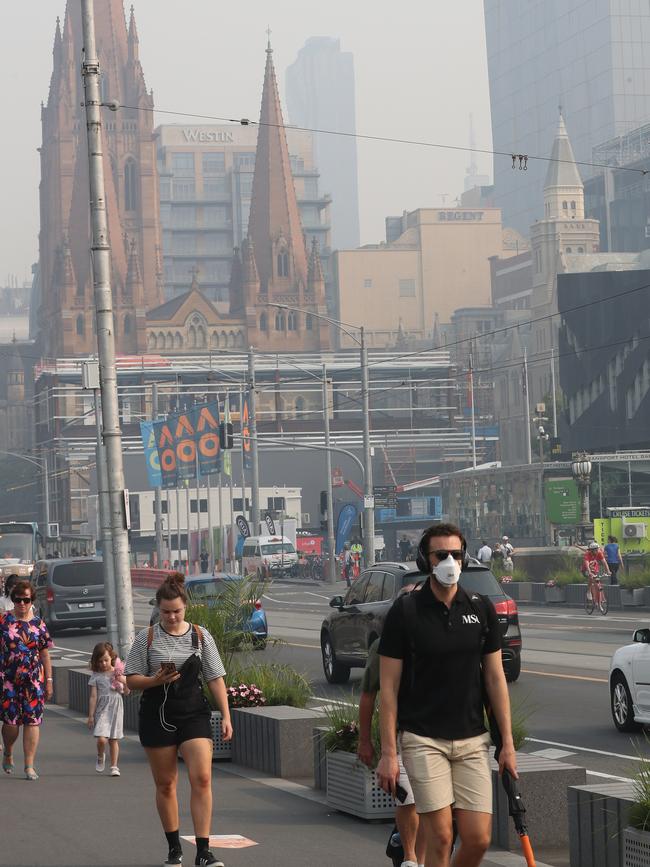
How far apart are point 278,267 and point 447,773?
585 ft

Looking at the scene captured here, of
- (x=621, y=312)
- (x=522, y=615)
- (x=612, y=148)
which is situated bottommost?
(x=522, y=615)

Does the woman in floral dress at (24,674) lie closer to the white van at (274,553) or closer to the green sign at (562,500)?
the green sign at (562,500)

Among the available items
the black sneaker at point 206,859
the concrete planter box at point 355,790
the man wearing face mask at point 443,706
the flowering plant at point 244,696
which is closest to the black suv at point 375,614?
the flowering plant at point 244,696

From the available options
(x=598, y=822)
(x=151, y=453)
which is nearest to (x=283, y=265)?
(x=151, y=453)

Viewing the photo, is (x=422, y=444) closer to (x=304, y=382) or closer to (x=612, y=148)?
(x=304, y=382)

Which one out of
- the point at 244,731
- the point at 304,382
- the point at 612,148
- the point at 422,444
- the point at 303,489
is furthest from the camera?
the point at 612,148

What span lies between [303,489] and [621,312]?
53.0 metres

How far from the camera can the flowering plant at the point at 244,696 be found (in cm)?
1302

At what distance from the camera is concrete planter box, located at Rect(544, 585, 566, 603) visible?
139ft

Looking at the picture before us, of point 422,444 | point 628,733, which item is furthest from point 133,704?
point 422,444

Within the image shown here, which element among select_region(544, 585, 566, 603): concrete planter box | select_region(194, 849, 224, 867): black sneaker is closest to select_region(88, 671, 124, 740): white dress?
select_region(194, 849, 224, 867): black sneaker

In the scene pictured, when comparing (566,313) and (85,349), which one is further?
(85,349)

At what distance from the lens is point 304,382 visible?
168 metres

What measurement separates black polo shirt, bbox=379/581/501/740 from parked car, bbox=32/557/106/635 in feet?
94.1
